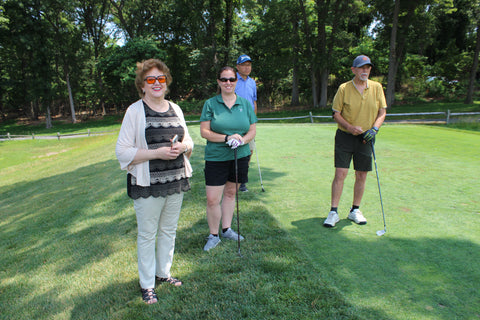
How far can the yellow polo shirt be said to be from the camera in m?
3.84

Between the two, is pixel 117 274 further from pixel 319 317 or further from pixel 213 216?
pixel 319 317

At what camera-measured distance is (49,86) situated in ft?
113

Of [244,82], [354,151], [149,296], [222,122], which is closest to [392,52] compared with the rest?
[244,82]

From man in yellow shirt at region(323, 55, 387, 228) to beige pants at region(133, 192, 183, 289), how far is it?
78.7 inches

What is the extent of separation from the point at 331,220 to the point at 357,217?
367mm

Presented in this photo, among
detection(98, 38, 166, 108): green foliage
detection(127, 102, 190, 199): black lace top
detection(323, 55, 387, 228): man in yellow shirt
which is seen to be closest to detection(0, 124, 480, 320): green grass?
detection(323, 55, 387, 228): man in yellow shirt

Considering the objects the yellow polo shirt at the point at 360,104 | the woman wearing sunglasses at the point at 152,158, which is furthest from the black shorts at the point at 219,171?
the yellow polo shirt at the point at 360,104

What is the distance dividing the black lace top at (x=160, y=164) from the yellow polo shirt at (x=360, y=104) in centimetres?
215

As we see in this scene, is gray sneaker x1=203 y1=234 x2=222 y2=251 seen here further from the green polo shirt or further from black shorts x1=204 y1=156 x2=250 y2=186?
the green polo shirt

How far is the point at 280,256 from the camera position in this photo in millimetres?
3256

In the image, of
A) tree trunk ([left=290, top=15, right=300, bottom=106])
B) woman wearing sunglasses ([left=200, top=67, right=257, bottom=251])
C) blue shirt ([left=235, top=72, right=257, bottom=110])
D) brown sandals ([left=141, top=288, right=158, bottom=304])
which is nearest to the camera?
brown sandals ([left=141, top=288, right=158, bottom=304])

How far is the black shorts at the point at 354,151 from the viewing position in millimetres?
3953

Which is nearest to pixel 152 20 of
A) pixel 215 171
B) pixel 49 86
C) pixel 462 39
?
pixel 49 86

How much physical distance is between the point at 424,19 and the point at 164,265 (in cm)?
3065
